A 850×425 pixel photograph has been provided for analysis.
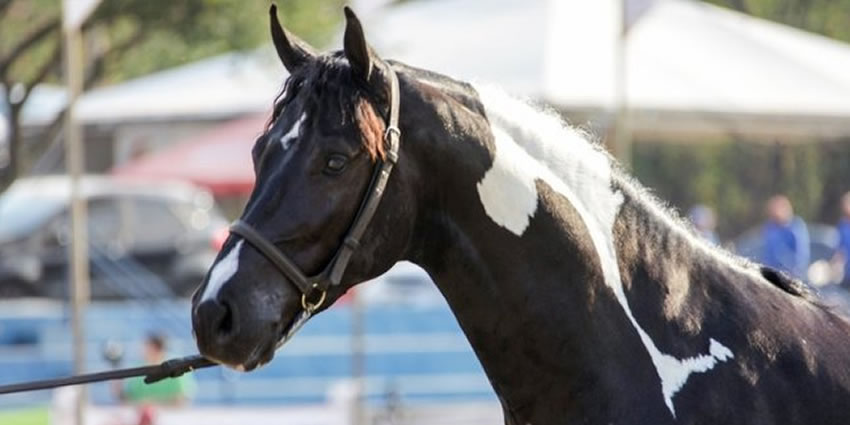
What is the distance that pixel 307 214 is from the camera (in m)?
3.97

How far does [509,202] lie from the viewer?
4184mm

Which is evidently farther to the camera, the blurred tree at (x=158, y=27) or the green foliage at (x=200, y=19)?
the green foliage at (x=200, y=19)

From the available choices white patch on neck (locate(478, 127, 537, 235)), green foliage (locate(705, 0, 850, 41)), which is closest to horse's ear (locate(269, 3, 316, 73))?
white patch on neck (locate(478, 127, 537, 235))

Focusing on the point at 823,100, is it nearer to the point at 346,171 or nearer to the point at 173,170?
the point at 173,170

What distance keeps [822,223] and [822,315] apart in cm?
2902

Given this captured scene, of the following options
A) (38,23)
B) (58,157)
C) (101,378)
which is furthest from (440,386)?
(58,157)

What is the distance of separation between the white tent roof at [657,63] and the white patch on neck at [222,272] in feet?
39.3

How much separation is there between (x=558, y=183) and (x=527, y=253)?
19cm

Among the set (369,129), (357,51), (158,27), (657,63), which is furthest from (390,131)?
(657,63)

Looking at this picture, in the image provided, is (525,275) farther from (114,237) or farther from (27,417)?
(114,237)

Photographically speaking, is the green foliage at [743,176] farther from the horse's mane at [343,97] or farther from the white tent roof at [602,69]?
the horse's mane at [343,97]

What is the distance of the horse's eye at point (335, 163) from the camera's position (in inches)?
157

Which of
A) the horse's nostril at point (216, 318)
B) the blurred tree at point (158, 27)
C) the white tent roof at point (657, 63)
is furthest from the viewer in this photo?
the white tent roof at point (657, 63)

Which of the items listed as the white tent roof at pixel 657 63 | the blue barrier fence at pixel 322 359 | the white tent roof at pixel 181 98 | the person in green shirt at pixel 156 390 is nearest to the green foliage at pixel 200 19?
the person in green shirt at pixel 156 390
